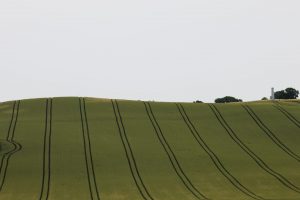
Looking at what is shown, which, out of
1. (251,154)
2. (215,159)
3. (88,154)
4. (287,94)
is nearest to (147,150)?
(88,154)

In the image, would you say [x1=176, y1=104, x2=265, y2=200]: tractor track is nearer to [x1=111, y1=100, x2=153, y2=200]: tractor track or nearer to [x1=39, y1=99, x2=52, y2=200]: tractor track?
[x1=111, y1=100, x2=153, y2=200]: tractor track

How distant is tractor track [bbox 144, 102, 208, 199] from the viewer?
3951 cm

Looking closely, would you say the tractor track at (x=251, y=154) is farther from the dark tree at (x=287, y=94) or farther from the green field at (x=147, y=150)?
the dark tree at (x=287, y=94)

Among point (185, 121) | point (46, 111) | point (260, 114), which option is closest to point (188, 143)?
point (185, 121)

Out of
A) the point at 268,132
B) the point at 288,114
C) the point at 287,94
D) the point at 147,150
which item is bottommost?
the point at 147,150

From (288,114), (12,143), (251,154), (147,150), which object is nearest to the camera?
(251,154)

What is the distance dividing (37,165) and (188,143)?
12.2 m

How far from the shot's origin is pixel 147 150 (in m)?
49.5

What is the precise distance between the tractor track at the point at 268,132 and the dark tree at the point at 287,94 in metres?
43.1

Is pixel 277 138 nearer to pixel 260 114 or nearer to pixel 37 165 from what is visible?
pixel 260 114

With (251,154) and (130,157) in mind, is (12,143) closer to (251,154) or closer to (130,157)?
(130,157)

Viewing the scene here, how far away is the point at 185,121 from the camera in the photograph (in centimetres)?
5856

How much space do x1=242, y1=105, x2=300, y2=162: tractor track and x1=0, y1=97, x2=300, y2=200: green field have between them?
7 cm

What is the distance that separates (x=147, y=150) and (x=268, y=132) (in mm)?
11092
